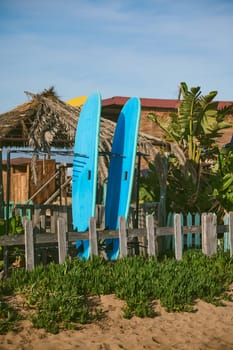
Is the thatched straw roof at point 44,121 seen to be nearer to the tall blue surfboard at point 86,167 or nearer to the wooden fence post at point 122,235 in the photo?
the tall blue surfboard at point 86,167

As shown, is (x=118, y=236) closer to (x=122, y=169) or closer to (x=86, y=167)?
(x=86, y=167)

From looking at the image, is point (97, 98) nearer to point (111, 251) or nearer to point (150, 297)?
point (111, 251)

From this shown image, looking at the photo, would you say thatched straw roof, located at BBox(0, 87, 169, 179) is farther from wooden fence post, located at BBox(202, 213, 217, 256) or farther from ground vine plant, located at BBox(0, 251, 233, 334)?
ground vine plant, located at BBox(0, 251, 233, 334)

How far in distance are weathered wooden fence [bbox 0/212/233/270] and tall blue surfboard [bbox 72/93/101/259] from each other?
89 centimetres

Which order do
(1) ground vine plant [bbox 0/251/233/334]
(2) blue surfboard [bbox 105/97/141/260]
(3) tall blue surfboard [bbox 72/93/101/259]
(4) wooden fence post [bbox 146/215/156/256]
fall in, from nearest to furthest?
(1) ground vine plant [bbox 0/251/233/334] → (4) wooden fence post [bbox 146/215/156/256] → (3) tall blue surfboard [bbox 72/93/101/259] → (2) blue surfboard [bbox 105/97/141/260]

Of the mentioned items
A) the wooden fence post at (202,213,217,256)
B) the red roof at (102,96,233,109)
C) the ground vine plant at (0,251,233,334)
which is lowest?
the ground vine plant at (0,251,233,334)

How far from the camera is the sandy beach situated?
5641 millimetres

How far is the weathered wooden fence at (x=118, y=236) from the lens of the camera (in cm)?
739

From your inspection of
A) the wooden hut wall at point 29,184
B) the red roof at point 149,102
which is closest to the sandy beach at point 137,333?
the wooden hut wall at point 29,184

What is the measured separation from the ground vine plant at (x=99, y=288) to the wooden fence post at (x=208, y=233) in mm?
948

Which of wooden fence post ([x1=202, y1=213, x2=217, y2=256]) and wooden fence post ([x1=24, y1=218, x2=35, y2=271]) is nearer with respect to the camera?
wooden fence post ([x1=24, y1=218, x2=35, y2=271])

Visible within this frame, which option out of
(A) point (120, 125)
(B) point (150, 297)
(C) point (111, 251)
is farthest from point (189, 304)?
(A) point (120, 125)

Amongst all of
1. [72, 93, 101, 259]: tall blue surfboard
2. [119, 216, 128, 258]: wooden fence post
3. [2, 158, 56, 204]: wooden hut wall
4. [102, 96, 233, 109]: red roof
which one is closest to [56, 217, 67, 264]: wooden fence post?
[119, 216, 128, 258]: wooden fence post

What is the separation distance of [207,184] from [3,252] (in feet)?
20.2
